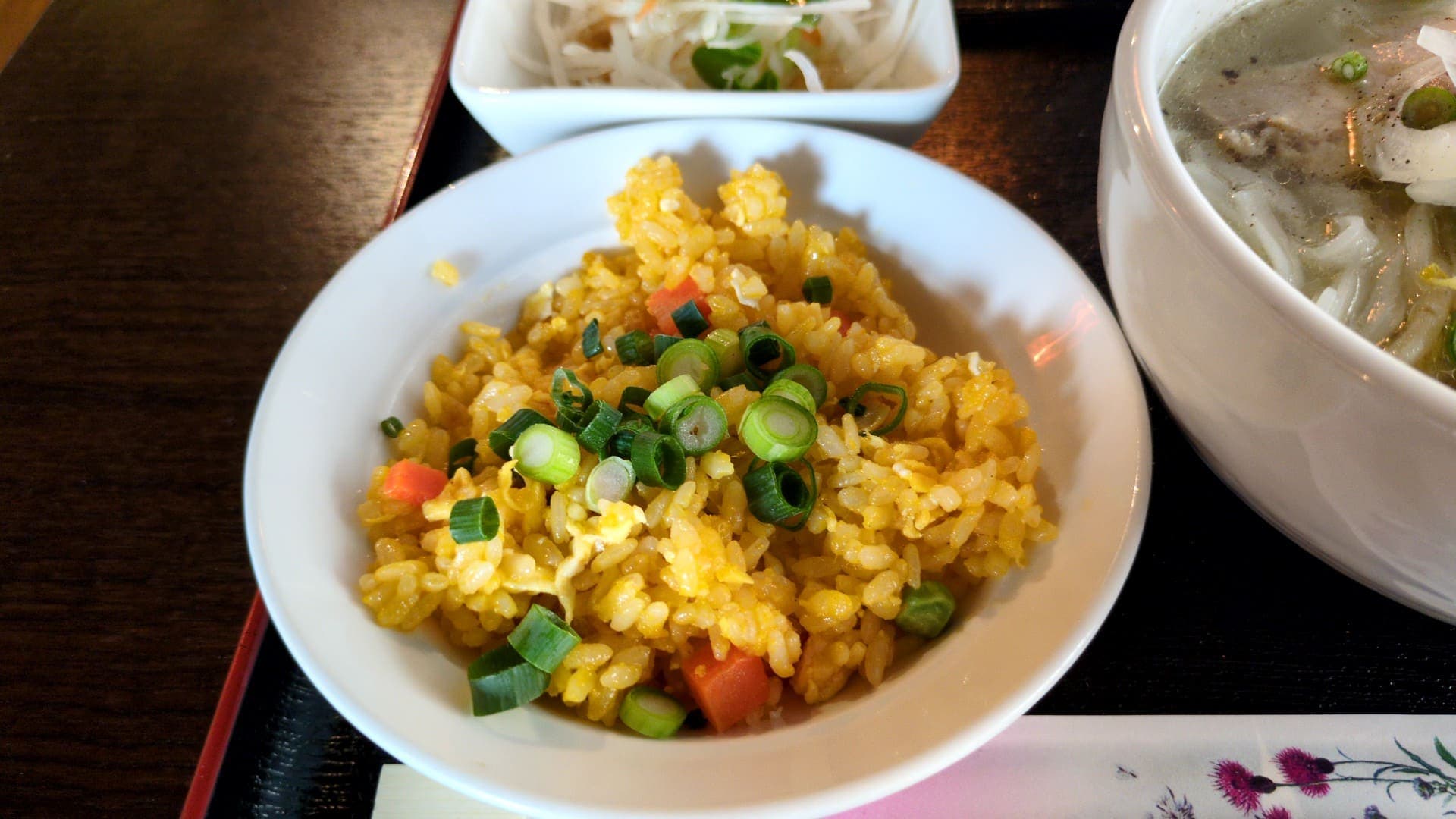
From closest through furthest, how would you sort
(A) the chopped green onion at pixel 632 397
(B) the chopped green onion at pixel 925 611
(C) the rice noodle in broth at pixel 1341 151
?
(C) the rice noodle in broth at pixel 1341 151
(B) the chopped green onion at pixel 925 611
(A) the chopped green onion at pixel 632 397

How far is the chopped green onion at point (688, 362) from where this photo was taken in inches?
51.1

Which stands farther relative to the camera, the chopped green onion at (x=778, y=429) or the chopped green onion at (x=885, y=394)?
the chopped green onion at (x=885, y=394)

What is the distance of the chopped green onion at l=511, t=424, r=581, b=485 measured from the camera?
1.17 metres

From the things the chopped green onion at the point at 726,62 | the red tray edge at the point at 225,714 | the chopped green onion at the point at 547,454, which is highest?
the chopped green onion at the point at 726,62

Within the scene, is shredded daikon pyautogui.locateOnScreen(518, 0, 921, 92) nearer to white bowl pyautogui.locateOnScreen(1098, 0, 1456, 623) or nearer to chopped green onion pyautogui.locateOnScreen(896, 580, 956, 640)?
white bowl pyautogui.locateOnScreen(1098, 0, 1456, 623)

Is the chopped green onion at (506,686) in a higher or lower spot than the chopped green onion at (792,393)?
lower

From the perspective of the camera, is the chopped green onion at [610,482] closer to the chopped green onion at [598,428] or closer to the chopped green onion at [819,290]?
the chopped green onion at [598,428]

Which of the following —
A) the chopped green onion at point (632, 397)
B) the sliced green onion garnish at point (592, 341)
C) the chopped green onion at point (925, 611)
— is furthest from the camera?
the sliced green onion garnish at point (592, 341)

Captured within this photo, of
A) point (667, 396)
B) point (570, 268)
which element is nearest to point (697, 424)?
point (667, 396)

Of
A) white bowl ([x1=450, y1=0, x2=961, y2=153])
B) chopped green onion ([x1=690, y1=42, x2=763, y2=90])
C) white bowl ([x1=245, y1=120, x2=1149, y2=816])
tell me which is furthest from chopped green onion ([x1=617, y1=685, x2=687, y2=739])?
chopped green onion ([x1=690, y1=42, x2=763, y2=90])

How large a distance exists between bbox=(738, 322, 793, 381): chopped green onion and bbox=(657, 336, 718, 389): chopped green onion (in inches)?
2.4

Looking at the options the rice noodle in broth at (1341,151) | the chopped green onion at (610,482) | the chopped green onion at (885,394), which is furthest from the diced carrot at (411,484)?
the rice noodle in broth at (1341,151)

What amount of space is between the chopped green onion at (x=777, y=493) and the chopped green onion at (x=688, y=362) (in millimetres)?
177

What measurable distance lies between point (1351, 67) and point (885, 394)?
0.74 m
